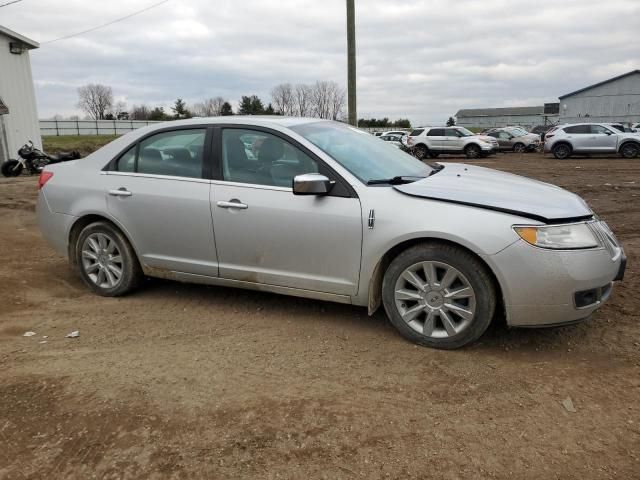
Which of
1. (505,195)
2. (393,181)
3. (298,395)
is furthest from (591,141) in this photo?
(298,395)

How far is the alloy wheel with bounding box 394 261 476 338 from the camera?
3410mm

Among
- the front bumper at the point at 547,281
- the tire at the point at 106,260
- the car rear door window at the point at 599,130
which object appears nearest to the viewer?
the front bumper at the point at 547,281

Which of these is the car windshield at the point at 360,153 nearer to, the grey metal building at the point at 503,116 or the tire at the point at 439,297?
the tire at the point at 439,297

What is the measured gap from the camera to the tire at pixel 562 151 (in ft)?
77.6

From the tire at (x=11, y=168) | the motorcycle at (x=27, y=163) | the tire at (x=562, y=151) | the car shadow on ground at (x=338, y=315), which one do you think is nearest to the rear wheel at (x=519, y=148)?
the tire at (x=562, y=151)

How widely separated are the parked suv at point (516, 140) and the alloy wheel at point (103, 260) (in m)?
29.5

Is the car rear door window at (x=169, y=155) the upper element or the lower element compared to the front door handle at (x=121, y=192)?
upper

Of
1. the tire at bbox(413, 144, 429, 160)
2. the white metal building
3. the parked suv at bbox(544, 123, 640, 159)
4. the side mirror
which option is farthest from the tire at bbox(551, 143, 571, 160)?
the side mirror

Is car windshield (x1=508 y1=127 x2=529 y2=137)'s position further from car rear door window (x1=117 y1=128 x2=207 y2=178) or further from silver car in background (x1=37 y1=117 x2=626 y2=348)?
car rear door window (x1=117 y1=128 x2=207 y2=178)

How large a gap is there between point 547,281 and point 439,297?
0.66 meters

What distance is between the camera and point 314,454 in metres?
2.47

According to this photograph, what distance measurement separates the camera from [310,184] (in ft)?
11.8

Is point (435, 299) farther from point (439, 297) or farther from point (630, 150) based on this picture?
point (630, 150)

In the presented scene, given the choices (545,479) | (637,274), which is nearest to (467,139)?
(637,274)
